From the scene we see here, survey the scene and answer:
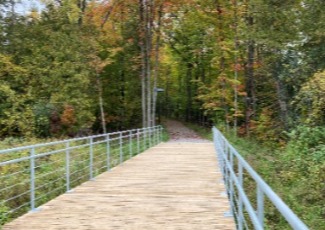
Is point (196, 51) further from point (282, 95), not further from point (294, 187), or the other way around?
point (294, 187)

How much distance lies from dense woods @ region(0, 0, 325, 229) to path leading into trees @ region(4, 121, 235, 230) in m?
3.05

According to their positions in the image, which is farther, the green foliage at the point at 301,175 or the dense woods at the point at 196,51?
the dense woods at the point at 196,51

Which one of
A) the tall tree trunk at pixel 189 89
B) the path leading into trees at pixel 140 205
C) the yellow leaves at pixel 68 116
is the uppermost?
the tall tree trunk at pixel 189 89

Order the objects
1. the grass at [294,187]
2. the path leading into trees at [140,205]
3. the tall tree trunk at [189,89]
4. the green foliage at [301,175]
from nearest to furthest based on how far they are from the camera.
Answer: the path leading into trees at [140,205] < the grass at [294,187] < the green foliage at [301,175] < the tall tree trunk at [189,89]

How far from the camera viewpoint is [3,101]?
20156 mm

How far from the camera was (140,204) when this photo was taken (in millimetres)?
6473

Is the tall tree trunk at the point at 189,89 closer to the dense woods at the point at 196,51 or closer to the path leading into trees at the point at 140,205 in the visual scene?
the dense woods at the point at 196,51

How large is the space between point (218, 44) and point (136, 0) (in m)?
5.47

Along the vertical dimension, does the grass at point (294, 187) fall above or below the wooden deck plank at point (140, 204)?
below

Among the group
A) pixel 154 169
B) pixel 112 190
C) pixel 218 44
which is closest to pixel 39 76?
pixel 218 44

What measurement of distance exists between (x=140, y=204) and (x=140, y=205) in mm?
74

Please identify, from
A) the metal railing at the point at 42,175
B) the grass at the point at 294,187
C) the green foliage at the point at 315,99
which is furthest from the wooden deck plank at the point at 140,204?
the green foliage at the point at 315,99

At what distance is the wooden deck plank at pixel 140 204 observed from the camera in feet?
17.4

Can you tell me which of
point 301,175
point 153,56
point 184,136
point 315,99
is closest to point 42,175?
point 301,175
